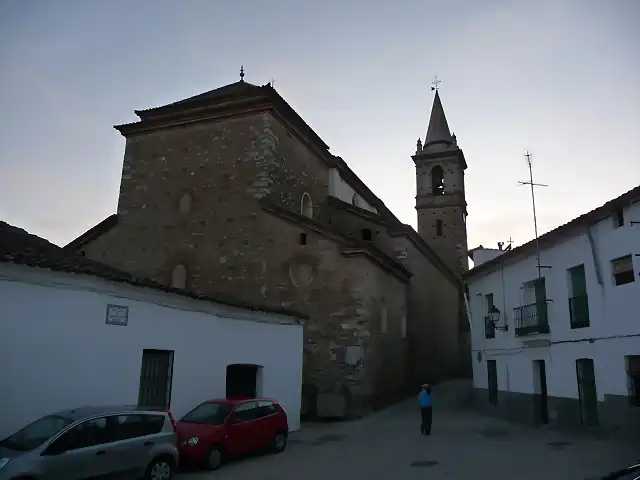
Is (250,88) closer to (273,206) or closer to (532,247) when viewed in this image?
(273,206)

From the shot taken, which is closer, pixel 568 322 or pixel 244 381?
pixel 244 381

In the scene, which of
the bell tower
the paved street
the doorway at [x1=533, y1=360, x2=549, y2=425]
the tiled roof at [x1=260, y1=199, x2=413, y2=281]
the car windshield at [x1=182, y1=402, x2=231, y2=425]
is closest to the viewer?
the paved street

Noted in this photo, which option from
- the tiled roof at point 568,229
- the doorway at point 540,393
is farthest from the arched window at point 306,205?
the doorway at point 540,393

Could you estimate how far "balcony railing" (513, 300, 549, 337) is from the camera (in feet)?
51.6

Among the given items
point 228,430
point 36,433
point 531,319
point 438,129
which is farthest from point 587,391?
point 438,129

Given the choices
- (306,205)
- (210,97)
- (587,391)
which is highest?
(210,97)

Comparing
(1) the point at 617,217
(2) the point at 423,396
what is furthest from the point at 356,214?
(1) the point at 617,217

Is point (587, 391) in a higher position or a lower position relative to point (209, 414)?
higher

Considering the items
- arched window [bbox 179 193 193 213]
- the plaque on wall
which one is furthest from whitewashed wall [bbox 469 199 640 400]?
arched window [bbox 179 193 193 213]

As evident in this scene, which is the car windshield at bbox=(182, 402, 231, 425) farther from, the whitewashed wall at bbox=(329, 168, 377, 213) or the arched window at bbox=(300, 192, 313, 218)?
the whitewashed wall at bbox=(329, 168, 377, 213)

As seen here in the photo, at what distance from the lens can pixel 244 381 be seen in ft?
46.0

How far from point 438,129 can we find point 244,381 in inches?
1202

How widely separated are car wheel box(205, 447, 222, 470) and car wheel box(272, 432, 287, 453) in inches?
73.8

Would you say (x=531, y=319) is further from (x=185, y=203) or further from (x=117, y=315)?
(x=185, y=203)
